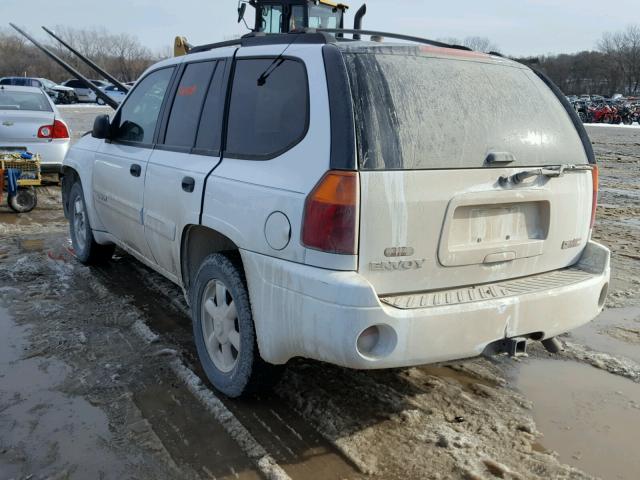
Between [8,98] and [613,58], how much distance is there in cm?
8910

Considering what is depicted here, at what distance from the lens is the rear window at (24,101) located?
9.36 meters

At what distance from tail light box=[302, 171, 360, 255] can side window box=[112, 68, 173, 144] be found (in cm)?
206

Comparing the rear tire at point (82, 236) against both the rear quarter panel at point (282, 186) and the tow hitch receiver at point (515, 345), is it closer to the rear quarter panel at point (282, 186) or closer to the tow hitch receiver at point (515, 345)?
the rear quarter panel at point (282, 186)

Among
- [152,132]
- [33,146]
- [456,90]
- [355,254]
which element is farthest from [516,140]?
[33,146]

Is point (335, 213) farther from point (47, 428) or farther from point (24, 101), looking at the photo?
point (24, 101)

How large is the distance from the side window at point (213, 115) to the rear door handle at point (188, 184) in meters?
0.20

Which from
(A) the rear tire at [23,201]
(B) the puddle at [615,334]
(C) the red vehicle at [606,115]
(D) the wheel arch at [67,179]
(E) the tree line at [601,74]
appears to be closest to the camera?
(B) the puddle at [615,334]

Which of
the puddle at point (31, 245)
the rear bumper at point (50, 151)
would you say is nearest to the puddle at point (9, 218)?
the puddle at point (31, 245)

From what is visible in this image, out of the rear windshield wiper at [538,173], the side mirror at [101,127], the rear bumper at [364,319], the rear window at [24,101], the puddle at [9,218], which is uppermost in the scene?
the rear window at [24,101]

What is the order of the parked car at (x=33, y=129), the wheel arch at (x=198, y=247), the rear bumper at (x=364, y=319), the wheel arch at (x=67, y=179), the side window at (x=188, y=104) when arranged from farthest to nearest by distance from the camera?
the parked car at (x=33, y=129), the wheel arch at (x=67, y=179), the side window at (x=188, y=104), the wheel arch at (x=198, y=247), the rear bumper at (x=364, y=319)

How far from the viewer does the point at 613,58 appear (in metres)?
82.7

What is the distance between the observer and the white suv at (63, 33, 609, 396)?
8.39ft

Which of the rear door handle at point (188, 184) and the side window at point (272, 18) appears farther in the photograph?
the side window at point (272, 18)

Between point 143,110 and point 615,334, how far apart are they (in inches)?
150
